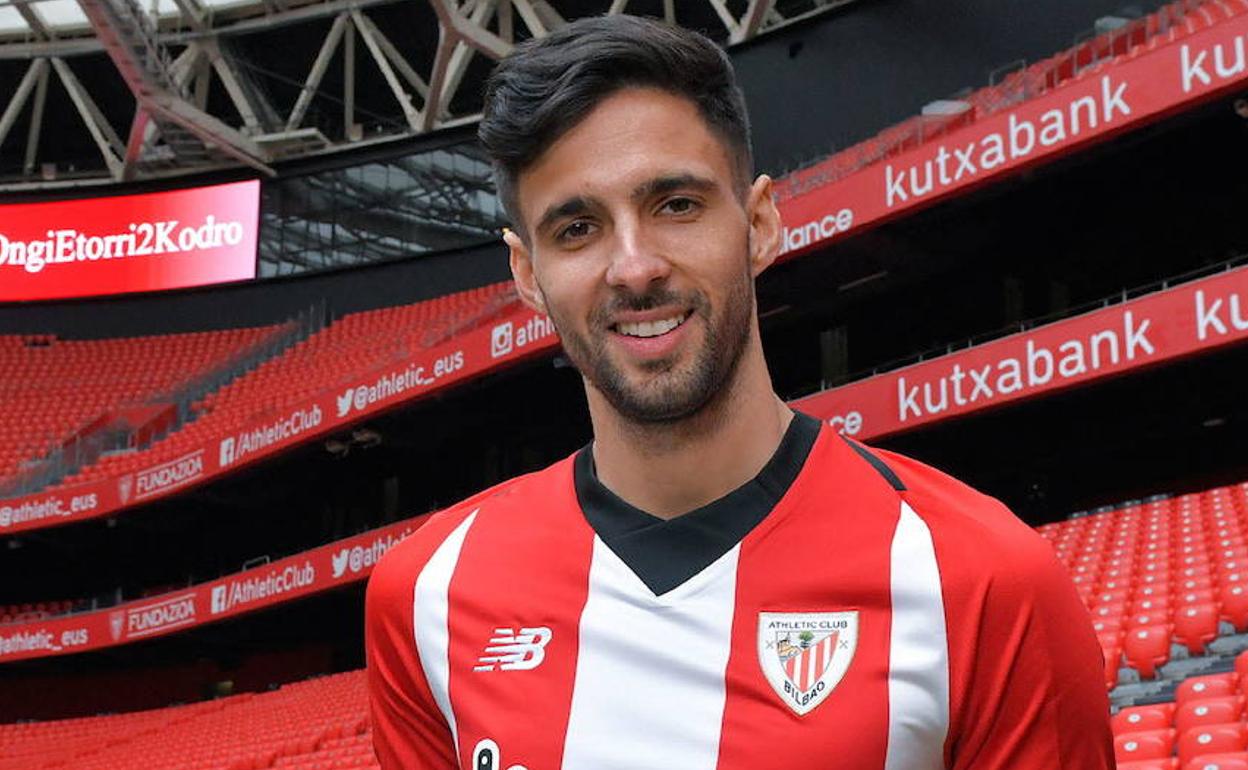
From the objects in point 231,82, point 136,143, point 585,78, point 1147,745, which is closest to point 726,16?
point 231,82

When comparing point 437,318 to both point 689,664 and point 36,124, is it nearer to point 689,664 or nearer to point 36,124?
A: point 36,124

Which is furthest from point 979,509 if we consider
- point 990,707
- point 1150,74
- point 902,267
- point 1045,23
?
point 1045,23

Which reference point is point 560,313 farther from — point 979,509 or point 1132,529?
point 1132,529

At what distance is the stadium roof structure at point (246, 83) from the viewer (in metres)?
22.1

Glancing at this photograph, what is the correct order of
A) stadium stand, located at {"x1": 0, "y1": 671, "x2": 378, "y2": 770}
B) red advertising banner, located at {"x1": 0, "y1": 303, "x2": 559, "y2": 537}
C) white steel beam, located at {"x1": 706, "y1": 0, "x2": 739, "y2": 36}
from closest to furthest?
stadium stand, located at {"x1": 0, "y1": 671, "x2": 378, "y2": 770} → red advertising banner, located at {"x1": 0, "y1": 303, "x2": 559, "y2": 537} → white steel beam, located at {"x1": 706, "y1": 0, "x2": 739, "y2": 36}

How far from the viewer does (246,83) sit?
2412cm

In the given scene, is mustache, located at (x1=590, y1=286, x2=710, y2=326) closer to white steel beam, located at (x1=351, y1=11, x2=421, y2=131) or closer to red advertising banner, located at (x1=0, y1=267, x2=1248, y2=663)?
red advertising banner, located at (x1=0, y1=267, x2=1248, y2=663)

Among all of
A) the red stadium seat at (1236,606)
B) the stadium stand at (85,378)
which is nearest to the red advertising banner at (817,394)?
the stadium stand at (85,378)

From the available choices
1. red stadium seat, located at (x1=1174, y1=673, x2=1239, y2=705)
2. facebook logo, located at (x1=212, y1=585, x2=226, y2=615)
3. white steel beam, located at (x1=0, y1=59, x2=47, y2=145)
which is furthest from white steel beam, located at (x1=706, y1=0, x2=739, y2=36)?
red stadium seat, located at (x1=1174, y1=673, x2=1239, y2=705)

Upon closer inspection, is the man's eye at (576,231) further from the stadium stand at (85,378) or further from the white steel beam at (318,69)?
the stadium stand at (85,378)

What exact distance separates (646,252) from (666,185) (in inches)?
3.0

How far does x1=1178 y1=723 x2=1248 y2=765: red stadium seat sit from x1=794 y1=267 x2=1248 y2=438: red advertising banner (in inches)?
280

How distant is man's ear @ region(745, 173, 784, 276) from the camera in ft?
5.25

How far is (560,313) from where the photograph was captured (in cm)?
154
